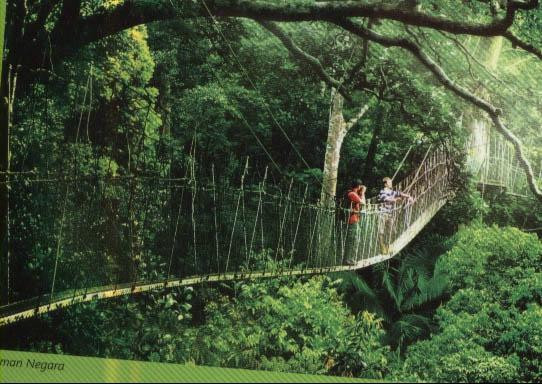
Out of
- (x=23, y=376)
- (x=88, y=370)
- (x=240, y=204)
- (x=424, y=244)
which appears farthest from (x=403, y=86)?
(x=23, y=376)

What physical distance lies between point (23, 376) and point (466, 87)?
2.55 metres

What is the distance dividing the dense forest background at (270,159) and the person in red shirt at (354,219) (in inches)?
2.2

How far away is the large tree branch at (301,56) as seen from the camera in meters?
3.66

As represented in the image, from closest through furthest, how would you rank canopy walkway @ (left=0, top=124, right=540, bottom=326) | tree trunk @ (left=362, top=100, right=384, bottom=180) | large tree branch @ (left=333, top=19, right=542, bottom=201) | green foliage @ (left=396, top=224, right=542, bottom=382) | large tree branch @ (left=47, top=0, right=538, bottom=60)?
green foliage @ (left=396, top=224, right=542, bottom=382)
large tree branch @ (left=333, top=19, right=542, bottom=201)
large tree branch @ (left=47, top=0, right=538, bottom=60)
tree trunk @ (left=362, top=100, right=384, bottom=180)
canopy walkway @ (left=0, top=124, right=540, bottom=326)

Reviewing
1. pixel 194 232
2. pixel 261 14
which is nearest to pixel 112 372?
pixel 194 232

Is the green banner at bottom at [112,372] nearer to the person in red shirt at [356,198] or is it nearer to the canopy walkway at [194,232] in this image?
the canopy walkway at [194,232]

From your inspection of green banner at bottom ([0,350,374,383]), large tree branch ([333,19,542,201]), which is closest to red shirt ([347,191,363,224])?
large tree branch ([333,19,542,201])

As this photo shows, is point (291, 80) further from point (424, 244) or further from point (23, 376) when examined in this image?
point (23, 376)

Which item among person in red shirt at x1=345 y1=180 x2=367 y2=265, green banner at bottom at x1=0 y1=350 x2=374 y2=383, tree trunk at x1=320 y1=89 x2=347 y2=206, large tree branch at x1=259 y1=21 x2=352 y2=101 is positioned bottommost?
green banner at bottom at x1=0 y1=350 x2=374 y2=383

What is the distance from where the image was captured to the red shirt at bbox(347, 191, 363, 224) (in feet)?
11.8

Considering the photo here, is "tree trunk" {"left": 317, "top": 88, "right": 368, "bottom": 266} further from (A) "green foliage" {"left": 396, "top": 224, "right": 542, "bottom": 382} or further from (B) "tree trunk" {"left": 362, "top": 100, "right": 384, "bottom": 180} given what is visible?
(A) "green foliage" {"left": 396, "top": 224, "right": 542, "bottom": 382}

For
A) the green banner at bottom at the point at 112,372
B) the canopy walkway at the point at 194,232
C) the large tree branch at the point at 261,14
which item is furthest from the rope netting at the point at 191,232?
the large tree branch at the point at 261,14

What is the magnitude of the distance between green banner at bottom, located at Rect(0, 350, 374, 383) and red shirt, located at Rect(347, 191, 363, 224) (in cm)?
82

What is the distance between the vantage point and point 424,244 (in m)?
3.49
